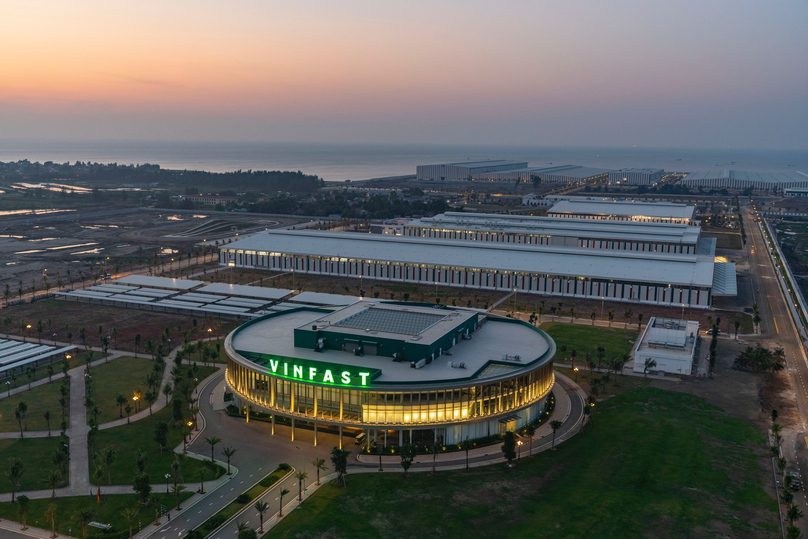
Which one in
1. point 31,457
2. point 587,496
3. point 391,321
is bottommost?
point 31,457

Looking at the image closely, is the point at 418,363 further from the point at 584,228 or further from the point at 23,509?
the point at 584,228

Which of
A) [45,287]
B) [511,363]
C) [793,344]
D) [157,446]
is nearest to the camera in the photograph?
[157,446]

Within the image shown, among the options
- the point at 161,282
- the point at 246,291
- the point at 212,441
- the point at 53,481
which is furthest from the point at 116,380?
the point at 161,282

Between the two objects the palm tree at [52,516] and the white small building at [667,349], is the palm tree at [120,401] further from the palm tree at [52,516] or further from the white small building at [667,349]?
the white small building at [667,349]

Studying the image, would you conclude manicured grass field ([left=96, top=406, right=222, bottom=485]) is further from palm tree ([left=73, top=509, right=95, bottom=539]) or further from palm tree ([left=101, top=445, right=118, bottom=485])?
palm tree ([left=73, top=509, right=95, bottom=539])

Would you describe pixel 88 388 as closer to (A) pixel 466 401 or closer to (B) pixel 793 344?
(A) pixel 466 401

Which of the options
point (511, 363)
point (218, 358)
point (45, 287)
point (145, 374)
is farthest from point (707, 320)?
point (45, 287)

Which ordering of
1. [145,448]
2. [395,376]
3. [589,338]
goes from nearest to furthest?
[145,448]
[395,376]
[589,338]
